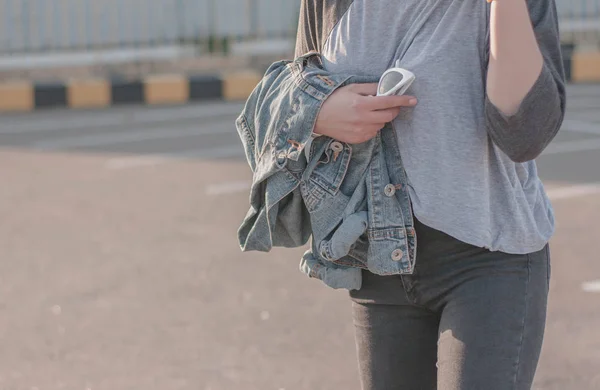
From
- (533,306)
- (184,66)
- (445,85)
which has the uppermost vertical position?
(445,85)

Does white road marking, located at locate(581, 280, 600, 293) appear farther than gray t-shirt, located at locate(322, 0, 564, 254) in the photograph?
Yes

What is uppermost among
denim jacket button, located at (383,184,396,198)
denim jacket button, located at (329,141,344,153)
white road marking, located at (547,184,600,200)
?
denim jacket button, located at (329,141,344,153)

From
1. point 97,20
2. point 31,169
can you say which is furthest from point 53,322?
point 97,20

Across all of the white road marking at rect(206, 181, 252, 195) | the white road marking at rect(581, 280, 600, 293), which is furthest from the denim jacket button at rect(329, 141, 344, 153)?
the white road marking at rect(206, 181, 252, 195)

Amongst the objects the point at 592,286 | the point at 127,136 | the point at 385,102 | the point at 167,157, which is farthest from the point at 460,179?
the point at 127,136

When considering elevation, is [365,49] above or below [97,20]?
above

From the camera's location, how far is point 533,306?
1951 mm

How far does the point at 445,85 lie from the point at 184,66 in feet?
34.8

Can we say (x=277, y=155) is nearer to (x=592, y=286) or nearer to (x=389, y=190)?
(x=389, y=190)

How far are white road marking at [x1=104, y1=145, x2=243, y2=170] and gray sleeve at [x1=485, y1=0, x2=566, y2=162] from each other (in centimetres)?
577

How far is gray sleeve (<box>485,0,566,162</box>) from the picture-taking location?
1810mm

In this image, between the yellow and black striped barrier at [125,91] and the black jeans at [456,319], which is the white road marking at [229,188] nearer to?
the yellow and black striped barrier at [125,91]

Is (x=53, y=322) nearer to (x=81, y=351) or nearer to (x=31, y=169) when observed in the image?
(x=81, y=351)

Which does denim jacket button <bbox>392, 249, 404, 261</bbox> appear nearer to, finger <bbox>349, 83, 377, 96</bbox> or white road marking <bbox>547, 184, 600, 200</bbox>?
finger <bbox>349, 83, 377, 96</bbox>
